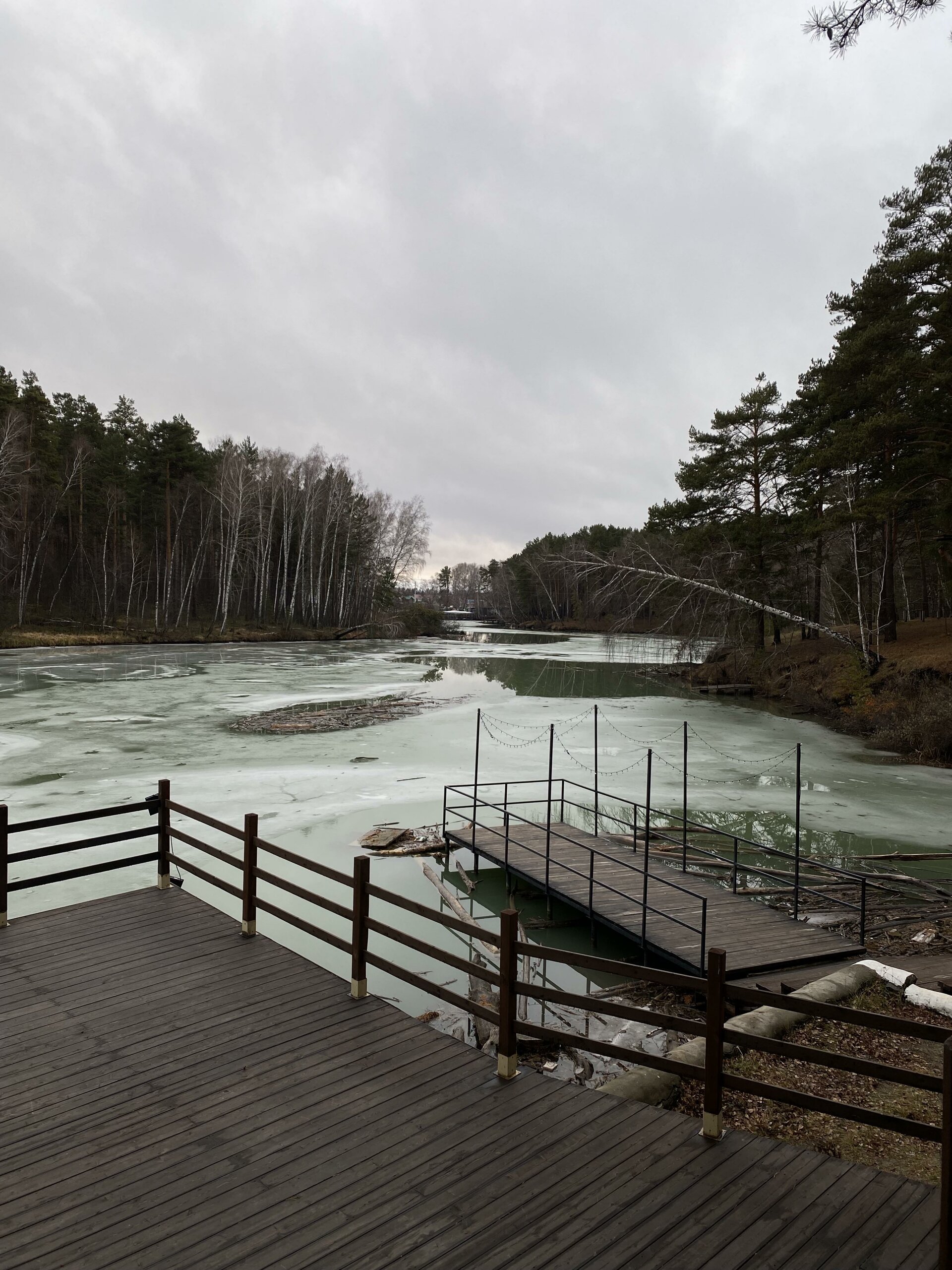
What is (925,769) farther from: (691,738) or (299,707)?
(299,707)

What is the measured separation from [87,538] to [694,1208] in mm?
66369

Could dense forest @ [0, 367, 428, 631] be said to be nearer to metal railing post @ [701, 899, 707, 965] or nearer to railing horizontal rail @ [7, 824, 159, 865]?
railing horizontal rail @ [7, 824, 159, 865]

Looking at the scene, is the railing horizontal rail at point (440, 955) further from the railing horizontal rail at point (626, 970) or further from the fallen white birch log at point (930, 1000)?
the fallen white birch log at point (930, 1000)

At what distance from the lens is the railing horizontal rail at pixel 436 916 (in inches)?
169

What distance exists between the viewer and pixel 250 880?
628 cm

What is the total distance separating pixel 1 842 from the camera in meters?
6.35

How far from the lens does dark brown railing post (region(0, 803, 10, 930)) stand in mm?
6301

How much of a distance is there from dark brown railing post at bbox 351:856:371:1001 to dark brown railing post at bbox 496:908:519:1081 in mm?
1270

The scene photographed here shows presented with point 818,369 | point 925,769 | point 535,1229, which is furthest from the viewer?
point 818,369

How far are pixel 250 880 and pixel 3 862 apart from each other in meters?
2.16

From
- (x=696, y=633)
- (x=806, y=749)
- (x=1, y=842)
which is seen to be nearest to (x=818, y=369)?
(x=696, y=633)

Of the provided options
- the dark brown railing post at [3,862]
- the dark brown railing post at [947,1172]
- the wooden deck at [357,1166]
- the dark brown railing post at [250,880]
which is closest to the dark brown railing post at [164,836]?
the dark brown railing post at [3,862]

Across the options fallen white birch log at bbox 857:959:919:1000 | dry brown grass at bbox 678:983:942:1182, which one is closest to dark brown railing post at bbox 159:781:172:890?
dry brown grass at bbox 678:983:942:1182

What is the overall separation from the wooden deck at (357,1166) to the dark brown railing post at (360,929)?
15 cm
